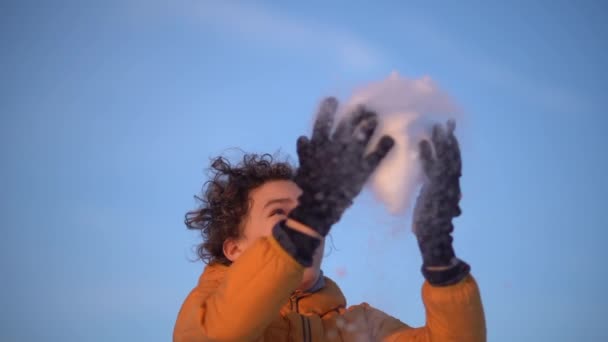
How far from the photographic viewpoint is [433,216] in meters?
2.42

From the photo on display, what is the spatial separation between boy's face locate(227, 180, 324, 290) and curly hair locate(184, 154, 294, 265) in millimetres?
106

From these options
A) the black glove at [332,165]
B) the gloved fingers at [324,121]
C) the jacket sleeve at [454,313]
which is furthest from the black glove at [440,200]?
the gloved fingers at [324,121]

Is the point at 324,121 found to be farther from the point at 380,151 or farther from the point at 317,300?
the point at 317,300

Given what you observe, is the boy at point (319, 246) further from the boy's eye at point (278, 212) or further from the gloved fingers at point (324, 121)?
the boy's eye at point (278, 212)

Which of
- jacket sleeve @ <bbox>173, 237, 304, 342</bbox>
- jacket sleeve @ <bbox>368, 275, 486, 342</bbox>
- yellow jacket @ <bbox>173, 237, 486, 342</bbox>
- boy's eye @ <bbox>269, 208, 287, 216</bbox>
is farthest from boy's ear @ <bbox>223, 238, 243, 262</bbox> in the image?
jacket sleeve @ <bbox>368, 275, 486, 342</bbox>

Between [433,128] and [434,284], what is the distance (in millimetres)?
748

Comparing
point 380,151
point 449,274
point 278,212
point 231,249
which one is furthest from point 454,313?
point 231,249

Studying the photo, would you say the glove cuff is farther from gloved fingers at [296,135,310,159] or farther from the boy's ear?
the boy's ear

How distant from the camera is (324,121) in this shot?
2.30 metres

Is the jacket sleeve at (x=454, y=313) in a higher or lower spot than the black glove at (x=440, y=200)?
lower

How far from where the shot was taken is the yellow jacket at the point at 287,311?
225cm

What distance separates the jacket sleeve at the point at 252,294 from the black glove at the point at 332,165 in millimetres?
194

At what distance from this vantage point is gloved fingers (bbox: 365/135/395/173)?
7.28ft

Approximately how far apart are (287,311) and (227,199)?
1116 millimetres
